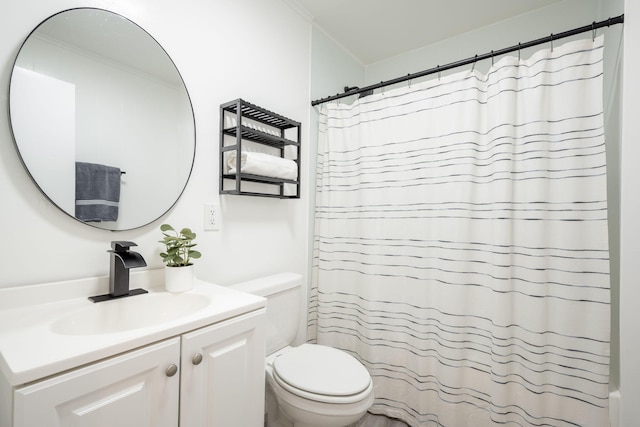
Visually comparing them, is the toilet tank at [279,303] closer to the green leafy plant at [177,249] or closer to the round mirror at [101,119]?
the green leafy plant at [177,249]

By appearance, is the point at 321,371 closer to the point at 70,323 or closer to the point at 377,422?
the point at 377,422

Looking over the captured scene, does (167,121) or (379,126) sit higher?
(379,126)

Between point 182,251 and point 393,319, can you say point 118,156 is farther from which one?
point 393,319

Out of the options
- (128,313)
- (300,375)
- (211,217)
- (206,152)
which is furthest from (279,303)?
(206,152)

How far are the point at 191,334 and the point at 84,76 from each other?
3.18ft

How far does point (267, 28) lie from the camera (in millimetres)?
1662

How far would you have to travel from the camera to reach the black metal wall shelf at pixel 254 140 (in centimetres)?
136

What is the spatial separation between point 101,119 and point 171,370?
91 centimetres

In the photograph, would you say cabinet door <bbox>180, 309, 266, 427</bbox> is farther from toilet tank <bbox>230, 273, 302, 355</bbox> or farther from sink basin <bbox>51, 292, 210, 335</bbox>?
toilet tank <bbox>230, 273, 302, 355</bbox>

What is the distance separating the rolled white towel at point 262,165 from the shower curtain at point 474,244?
0.46 m

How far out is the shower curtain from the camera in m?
1.21

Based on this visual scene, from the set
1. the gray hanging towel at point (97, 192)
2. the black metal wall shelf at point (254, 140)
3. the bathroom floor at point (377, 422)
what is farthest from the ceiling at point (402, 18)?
the bathroom floor at point (377, 422)

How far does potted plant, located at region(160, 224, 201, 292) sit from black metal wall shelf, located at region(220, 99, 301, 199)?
0.34 m

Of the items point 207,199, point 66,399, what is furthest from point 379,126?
point 66,399
